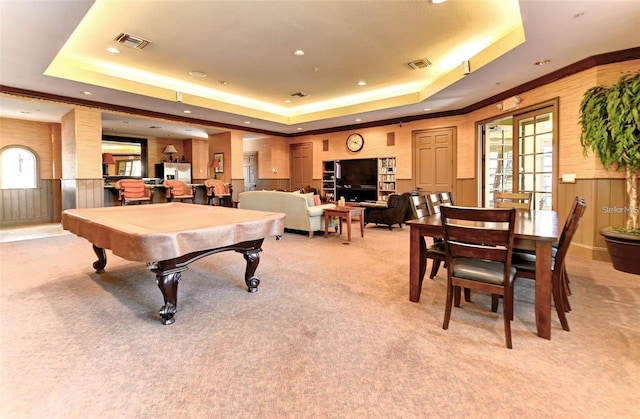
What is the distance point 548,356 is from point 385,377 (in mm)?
1042

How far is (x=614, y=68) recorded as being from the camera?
4000 millimetres

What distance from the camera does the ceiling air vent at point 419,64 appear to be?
5.15 metres

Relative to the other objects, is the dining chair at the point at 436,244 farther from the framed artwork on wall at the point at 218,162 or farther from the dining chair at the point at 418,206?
the framed artwork on wall at the point at 218,162

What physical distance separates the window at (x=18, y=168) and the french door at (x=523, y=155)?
1064 centimetres

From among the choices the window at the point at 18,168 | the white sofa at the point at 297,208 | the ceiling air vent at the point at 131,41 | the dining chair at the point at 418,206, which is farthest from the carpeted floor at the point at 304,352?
the window at the point at 18,168

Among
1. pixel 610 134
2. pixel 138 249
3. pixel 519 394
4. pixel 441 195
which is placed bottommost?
pixel 519 394

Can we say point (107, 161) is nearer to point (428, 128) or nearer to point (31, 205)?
point (31, 205)

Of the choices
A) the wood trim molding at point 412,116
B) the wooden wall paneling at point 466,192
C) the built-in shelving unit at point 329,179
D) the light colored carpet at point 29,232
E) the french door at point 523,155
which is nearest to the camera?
the wood trim molding at point 412,116

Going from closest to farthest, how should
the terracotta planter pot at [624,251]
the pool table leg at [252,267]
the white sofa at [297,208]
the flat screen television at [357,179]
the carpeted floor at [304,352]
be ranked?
1. the carpeted floor at [304,352]
2. the pool table leg at [252,267]
3. the terracotta planter pot at [624,251]
4. the white sofa at [297,208]
5. the flat screen television at [357,179]

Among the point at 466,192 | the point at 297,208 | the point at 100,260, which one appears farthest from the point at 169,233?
the point at 466,192

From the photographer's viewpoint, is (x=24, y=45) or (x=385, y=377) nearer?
(x=385, y=377)

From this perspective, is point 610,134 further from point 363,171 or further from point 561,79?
point 363,171

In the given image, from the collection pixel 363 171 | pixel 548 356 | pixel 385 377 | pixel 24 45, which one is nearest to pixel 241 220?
pixel 385 377

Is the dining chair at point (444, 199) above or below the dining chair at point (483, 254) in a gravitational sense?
above
